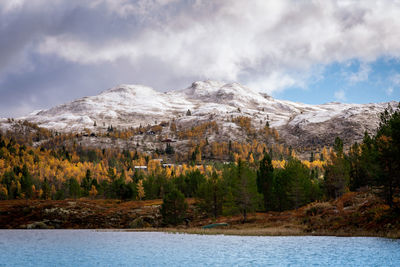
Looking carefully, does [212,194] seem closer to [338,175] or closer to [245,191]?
[245,191]

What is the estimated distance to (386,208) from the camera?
46250 mm

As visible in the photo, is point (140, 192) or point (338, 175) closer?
point (338, 175)

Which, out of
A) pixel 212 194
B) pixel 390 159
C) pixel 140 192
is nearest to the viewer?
pixel 390 159

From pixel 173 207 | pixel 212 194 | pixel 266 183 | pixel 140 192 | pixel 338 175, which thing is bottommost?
pixel 173 207

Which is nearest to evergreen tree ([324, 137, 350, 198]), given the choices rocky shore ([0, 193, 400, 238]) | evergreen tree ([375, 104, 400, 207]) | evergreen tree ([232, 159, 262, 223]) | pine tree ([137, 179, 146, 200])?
rocky shore ([0, 193, 400, 238])

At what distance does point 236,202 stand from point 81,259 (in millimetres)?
51774

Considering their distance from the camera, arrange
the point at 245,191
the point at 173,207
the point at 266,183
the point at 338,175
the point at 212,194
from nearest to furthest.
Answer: the point at 245,191 → the point at 173,207 → the point at 212,194 → the point at 338,175 → the point at 266,183

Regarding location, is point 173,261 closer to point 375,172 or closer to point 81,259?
point 81,259

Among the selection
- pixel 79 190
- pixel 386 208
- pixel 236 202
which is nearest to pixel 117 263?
pixel 386 208

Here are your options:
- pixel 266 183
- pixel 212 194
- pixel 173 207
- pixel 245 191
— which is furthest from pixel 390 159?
pixel 173 207

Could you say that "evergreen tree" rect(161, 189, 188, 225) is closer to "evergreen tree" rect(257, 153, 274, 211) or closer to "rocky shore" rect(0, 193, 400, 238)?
"rocky shore" rect(0, 193, 400, 238)

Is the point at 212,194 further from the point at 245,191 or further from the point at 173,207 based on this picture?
the point at 245,191

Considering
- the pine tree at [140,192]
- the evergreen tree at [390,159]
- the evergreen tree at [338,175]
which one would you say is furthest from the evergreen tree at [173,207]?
the pine tree at [140,192]

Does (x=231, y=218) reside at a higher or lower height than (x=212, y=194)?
lower
